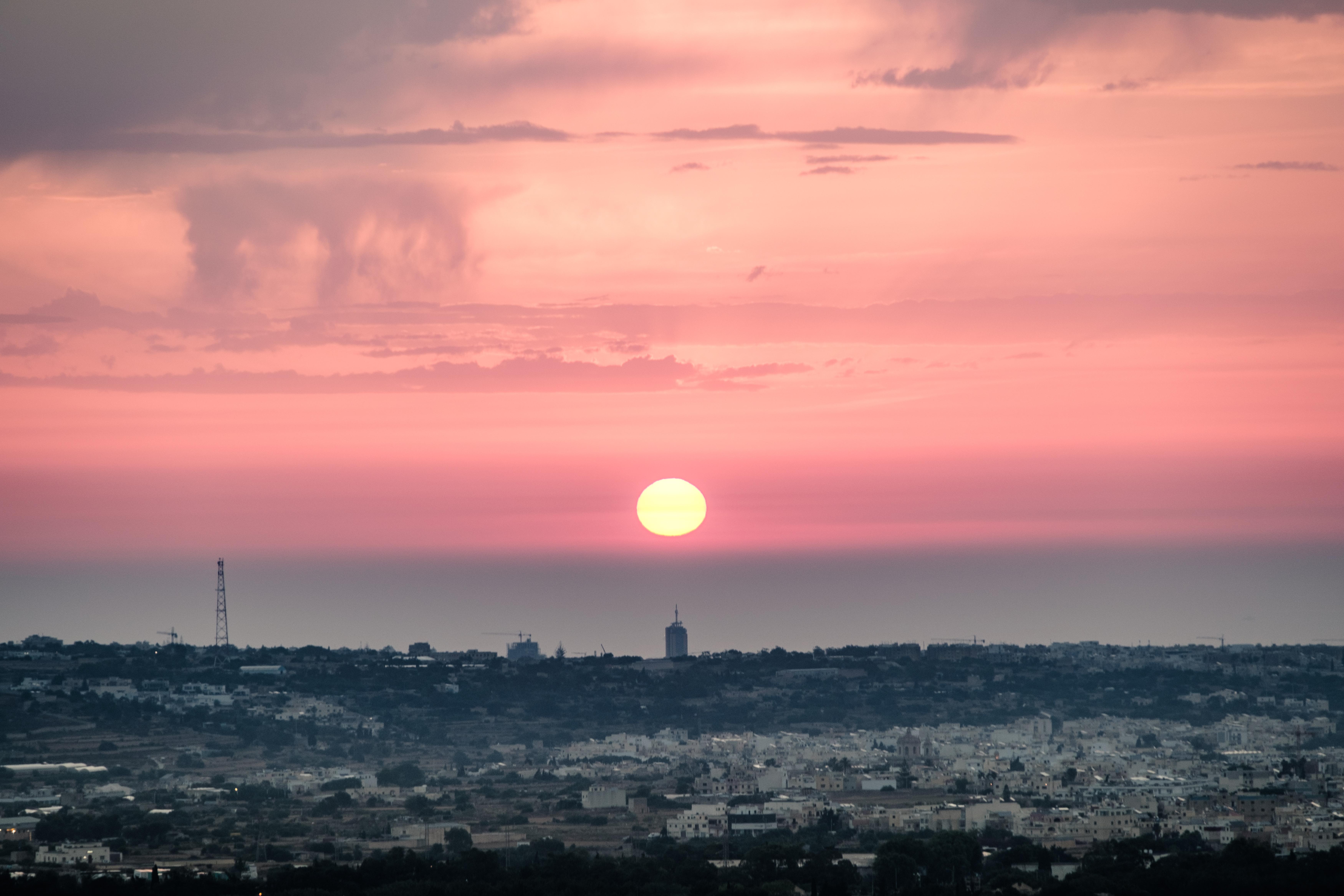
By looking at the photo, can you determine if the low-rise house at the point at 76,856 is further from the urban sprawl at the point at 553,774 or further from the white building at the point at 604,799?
the white building at the point at 604,799

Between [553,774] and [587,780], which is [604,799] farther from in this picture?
[553,774]

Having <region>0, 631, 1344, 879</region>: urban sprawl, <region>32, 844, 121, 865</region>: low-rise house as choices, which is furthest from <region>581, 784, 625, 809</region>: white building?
<region>32, 844, 121, 865</region>: low-rise house

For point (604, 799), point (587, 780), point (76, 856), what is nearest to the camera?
point (76, 856)

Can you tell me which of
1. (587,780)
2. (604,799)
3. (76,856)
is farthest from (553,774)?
(76,856)

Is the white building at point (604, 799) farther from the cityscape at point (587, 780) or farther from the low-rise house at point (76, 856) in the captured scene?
the low-rise house at point (76, 856)

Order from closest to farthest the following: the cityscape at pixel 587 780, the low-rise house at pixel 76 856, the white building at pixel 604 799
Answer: the low-rise house at pixel 76 856 → the cityscape at pixel 587 780 → the white building at pixel 604 799

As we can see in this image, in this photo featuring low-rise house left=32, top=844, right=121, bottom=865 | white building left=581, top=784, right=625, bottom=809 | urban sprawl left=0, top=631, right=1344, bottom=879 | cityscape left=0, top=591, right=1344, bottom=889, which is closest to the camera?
low-rise house left=32, top=844, right=121, bottom=865

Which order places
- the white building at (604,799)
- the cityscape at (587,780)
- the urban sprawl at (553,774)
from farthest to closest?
the white building at (604,799), the urban sprawl at (553,774), the cityscape at (587,780)

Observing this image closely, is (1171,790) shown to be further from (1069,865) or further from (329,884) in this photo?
(329,884)

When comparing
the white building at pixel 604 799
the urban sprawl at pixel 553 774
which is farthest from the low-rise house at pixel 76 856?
the white building at pixel 604 799

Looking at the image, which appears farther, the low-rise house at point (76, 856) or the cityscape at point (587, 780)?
the cityscape at point (587, 780)

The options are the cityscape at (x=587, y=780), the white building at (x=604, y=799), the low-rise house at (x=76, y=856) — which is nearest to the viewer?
the low-rise house at (x=76, y=856)

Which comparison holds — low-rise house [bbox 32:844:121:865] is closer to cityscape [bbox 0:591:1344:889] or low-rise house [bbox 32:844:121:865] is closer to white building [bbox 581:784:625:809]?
cityscape [bbox 0:591:1344:889]

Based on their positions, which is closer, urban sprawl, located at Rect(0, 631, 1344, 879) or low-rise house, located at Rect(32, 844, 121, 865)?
low-rise house, located at Rect(32, 844, 121, 865)
